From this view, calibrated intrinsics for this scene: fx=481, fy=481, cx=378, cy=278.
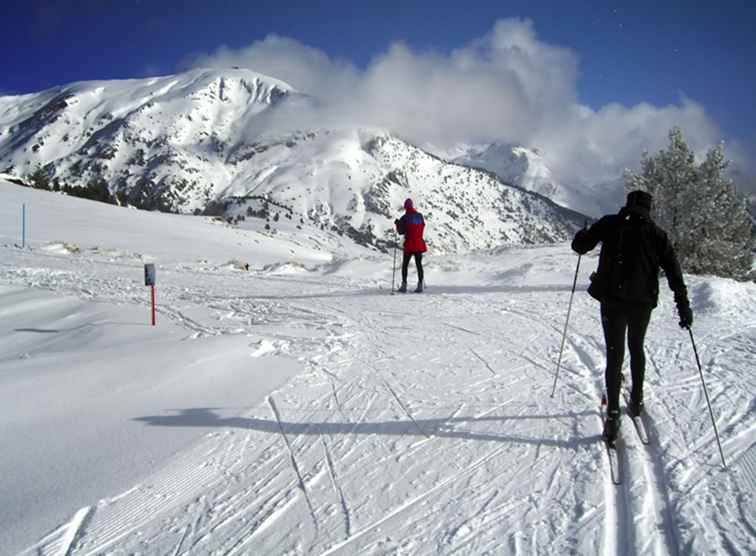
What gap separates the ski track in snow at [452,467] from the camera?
118 inches

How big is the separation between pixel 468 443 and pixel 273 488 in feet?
5.60

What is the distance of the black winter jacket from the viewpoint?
4.16 metres

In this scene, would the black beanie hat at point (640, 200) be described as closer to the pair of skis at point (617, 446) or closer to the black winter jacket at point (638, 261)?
the black winter jacket at point (638, 261)

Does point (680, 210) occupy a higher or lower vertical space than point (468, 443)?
higher

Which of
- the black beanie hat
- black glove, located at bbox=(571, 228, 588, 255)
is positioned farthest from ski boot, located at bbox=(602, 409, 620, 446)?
the black beanie hat

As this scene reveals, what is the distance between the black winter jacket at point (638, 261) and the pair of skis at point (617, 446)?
1.11 m

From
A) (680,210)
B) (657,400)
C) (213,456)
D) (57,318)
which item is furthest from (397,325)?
(680,210)

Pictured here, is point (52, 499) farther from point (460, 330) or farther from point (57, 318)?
point (57, 318)

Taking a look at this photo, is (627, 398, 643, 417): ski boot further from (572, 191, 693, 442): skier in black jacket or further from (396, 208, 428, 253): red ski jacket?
(396, 208, 428, 253): red ski jacket

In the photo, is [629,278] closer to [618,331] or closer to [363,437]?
[618,331]

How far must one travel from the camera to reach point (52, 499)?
132 inches

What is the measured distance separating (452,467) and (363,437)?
3.01 feet

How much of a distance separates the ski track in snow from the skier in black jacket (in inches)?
29.3

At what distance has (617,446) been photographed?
162 inches
